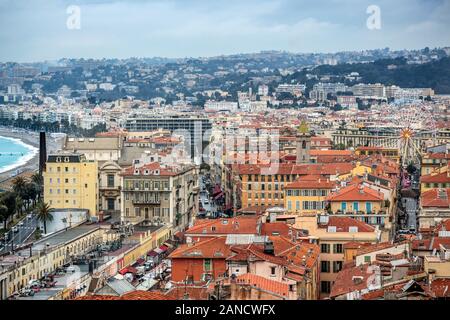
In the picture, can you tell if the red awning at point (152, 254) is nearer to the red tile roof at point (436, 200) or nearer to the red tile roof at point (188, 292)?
the red tile roof at point (436, 200)

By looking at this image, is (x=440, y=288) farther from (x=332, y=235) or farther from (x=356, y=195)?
(x=356, y=195)

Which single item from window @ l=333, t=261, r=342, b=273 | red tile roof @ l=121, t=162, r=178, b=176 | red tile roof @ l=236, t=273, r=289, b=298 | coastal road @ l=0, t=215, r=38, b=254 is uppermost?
red tile roof @ l=236, t=273, r=289, b=298

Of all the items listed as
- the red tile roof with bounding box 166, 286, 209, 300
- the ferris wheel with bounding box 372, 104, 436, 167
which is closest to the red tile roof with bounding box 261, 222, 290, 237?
the red tile roof with bounding box 166, 286, 209, 300

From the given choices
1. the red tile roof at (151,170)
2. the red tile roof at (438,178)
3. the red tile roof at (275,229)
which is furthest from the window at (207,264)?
the red tile roof at (438,178)

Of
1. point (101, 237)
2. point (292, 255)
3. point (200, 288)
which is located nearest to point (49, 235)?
point (101, 237)

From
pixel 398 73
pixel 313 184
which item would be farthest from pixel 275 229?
pixel 398 73

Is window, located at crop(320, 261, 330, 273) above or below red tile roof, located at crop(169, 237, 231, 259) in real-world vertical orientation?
below

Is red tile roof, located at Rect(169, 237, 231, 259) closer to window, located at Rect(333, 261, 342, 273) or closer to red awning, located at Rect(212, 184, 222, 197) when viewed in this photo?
window, located at Rect(333, 261, 342, 273)
